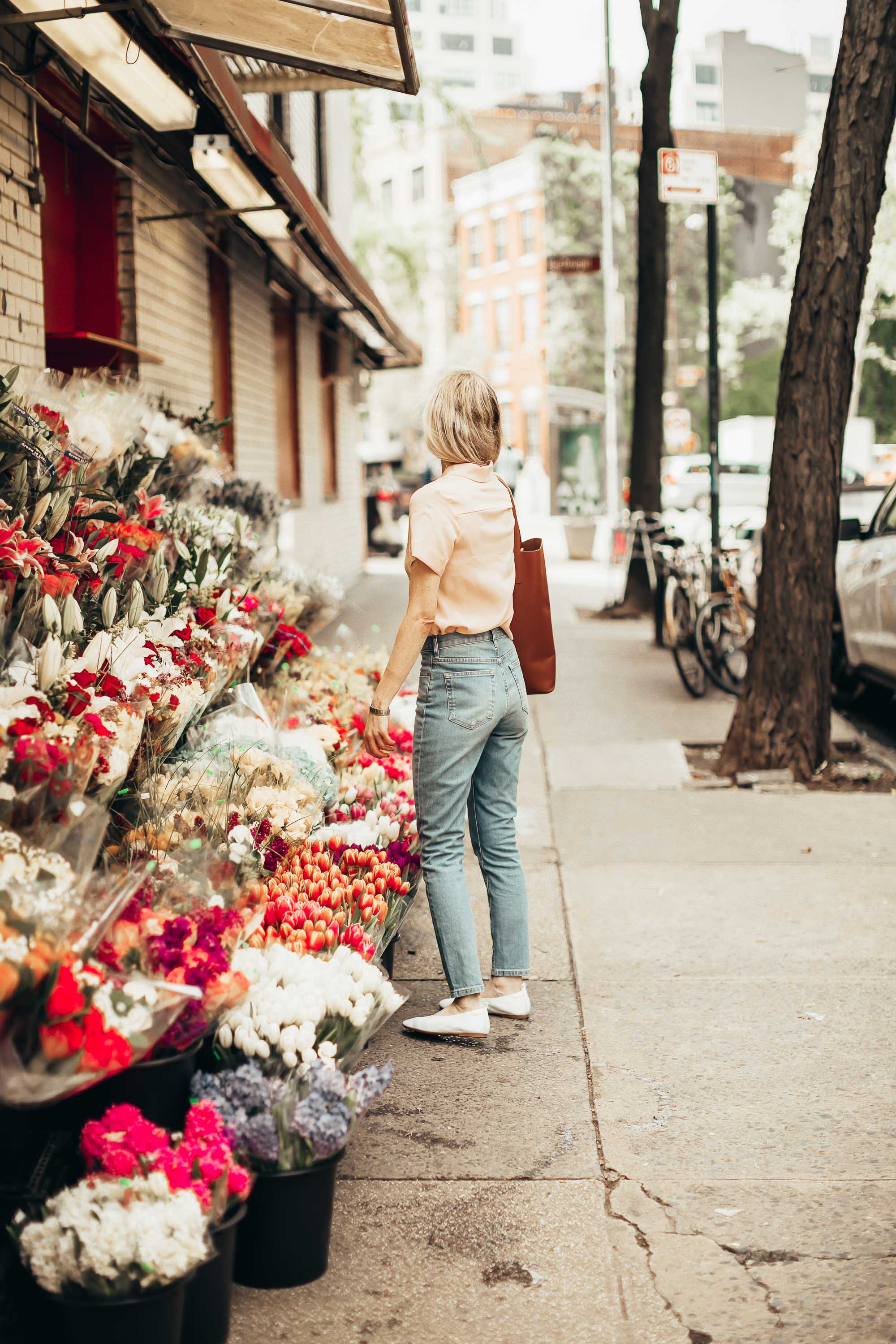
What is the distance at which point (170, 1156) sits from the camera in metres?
2.48

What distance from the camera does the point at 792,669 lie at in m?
7.44

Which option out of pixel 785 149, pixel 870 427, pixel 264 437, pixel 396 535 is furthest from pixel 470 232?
pixel 264 437

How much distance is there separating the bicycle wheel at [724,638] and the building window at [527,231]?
4205 cm

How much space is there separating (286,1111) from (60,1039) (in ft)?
1.82

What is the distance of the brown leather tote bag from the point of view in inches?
165

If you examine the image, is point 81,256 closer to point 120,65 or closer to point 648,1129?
point 120,65

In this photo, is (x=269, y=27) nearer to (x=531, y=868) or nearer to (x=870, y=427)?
(x=531, y=868)

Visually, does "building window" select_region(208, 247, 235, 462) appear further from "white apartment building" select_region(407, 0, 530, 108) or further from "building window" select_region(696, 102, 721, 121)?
"white apartment building" select_region(407, 0, 530, 108)

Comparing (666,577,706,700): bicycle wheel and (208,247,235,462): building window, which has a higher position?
(208,247,235,462): building window

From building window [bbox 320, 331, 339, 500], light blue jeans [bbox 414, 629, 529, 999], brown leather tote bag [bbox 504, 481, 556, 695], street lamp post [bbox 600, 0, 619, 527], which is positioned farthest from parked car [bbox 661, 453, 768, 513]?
light blue jeans [bbox 414, 629, 529, 999]

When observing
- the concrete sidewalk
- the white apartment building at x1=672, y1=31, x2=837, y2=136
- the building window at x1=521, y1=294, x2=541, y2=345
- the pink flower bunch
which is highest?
the white apartment building at x1=672, y1=31, x2=837, y2=136

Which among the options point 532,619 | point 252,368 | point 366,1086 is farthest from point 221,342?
point 366,1086

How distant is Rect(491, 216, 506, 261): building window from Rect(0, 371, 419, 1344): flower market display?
162 feet

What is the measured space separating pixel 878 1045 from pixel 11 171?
15.4 ft
